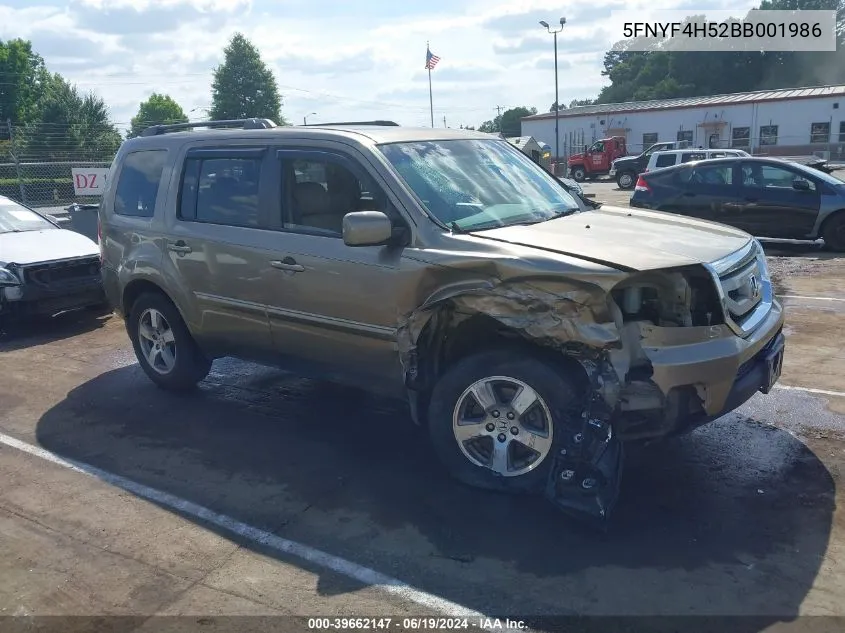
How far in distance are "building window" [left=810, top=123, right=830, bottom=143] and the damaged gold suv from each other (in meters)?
44.2

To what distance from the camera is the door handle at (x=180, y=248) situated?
5605 mm

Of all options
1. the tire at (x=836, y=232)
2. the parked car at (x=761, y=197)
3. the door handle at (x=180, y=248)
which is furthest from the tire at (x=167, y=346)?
the tire at (x=836, y=232)

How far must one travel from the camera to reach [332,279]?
15.4 ft

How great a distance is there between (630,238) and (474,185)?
3.54 feet

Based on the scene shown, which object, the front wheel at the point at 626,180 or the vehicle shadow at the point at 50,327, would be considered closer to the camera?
the vehicle shadow at the point at 50,327

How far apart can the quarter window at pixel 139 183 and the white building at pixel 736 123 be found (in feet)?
136

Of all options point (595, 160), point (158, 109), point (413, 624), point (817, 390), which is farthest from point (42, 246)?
point (158, 109)

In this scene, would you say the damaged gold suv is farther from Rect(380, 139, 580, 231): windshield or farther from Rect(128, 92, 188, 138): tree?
Rect(128, 92, 188, 138): tree

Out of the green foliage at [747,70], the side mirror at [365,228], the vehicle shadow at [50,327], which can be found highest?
the green foliage at [747,70]

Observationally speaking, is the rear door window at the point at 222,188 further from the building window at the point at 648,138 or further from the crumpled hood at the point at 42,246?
the building window at the point at 648,138

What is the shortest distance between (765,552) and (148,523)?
3116mm

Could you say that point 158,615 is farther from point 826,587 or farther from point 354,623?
point 826,587

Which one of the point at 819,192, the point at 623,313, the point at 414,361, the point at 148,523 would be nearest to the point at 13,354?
the point at 148,523

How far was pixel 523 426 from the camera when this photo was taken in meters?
4.08
